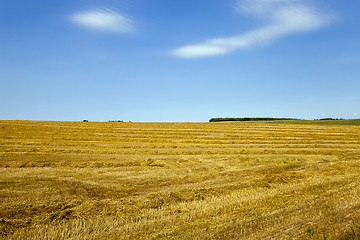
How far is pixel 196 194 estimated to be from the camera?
6840mm

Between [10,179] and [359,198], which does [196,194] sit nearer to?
[359,198]

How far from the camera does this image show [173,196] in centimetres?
664

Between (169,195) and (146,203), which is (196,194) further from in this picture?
(146,203)

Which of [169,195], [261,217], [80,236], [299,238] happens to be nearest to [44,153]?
[169,195]

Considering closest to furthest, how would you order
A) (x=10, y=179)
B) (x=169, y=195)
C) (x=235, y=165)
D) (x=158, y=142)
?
(x=169, y=195) < (x=10, y=179) < (x=235, y=165) < (x=158, y=142)

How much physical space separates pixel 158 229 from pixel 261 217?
2034mm

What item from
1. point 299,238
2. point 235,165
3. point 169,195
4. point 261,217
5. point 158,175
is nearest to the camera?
Result: point 299,238

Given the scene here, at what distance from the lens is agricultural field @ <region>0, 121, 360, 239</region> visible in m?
4.69

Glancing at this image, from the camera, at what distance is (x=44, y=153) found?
13.2 metres

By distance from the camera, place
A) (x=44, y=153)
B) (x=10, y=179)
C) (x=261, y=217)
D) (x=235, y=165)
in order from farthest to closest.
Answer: (x=44, y=153), (x=235, y=165), (x=10, y=179), (x=261, y=217)

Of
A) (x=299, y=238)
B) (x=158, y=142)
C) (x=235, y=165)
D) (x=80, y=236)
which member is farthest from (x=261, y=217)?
(x=158, y=142)

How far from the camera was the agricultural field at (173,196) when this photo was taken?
4688 mm

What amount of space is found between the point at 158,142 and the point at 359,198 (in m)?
12.9

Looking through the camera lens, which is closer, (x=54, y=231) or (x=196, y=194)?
(x=54, y=231)
